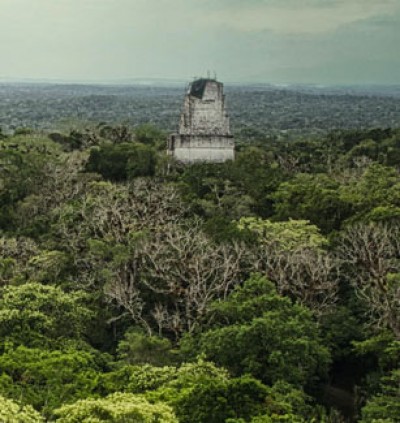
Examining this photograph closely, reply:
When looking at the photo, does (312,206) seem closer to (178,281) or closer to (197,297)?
(178,281)

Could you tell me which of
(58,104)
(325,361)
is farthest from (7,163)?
(58,104)

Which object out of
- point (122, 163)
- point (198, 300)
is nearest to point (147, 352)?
point (198, 300)

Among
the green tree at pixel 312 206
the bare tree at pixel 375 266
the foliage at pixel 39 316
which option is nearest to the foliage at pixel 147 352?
the foliage at pixel 39 316

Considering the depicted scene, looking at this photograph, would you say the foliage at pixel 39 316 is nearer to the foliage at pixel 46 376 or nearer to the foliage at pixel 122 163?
the foliage at pixel 46 376

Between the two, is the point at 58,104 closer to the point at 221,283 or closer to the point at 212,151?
the point at 212,151

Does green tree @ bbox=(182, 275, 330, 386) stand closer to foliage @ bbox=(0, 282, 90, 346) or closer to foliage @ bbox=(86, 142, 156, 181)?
foliage @ bbox=(0, 282, 90, 346)

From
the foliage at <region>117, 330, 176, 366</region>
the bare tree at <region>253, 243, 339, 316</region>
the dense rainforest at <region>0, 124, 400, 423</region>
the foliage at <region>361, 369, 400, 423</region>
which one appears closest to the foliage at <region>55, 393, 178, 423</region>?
the dense rainforest at <region>0, 124, 400, 423</region>

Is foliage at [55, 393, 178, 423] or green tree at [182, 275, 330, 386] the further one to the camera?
green tree at [182, 275, 330, 386]
